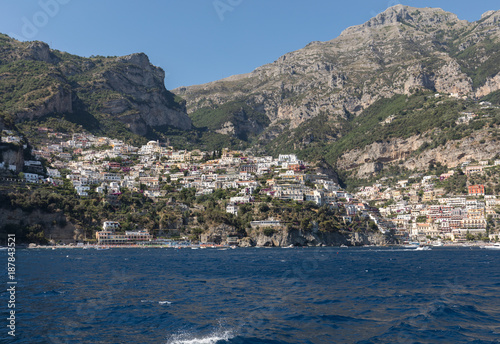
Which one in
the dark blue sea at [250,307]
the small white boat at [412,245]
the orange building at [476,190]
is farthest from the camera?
the orange building at [476,190]

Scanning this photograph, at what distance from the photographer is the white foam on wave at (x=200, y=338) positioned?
22578 millimetres

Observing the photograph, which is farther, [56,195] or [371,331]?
[56,195]

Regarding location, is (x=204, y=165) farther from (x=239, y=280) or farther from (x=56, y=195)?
(x=239, y=280)

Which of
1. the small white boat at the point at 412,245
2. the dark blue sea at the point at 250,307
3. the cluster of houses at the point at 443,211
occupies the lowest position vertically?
the small white boat at the point at 412,245

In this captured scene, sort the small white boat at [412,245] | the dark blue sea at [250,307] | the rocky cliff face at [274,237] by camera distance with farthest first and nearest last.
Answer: the small white boat at [412,245]
the rocky cliff face at [274,237]
the dark blue sea at [250,307]

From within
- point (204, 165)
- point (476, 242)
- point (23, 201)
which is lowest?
point (476, 242)

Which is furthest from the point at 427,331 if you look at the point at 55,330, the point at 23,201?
the point at 23,201

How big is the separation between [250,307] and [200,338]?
9220 mm

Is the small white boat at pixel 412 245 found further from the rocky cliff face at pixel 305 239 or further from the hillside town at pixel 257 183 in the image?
the rocky cliff face at pixel 305 239

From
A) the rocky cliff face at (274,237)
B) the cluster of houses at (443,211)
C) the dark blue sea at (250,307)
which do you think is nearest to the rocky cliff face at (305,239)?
the rocky cliff face at (274,237)

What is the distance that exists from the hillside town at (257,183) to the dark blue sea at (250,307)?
7357 cm

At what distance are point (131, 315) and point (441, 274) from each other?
39.1 metres

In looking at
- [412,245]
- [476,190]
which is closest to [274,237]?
[412,245]

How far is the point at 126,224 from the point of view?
117 meters
